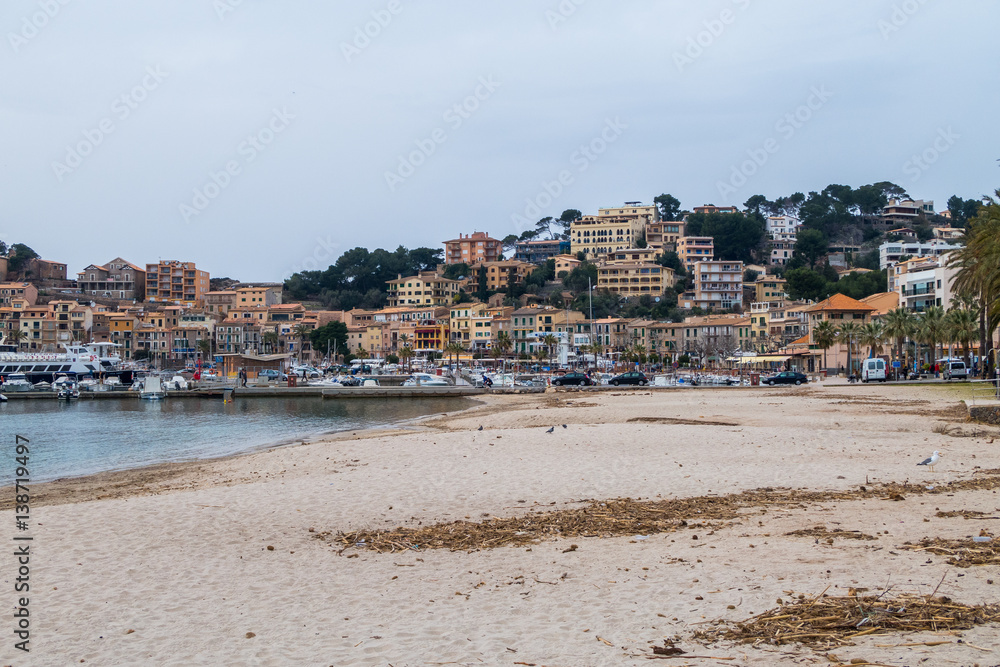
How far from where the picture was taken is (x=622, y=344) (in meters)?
119

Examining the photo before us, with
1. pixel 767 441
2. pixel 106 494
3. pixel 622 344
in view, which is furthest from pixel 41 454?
pixel 622 344

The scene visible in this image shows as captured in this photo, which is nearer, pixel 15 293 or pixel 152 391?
pixel 152 391

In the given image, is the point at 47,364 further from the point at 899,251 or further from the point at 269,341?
the point at 899,251

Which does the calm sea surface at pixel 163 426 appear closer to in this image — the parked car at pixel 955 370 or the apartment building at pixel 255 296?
the parked car at pixel 955 370

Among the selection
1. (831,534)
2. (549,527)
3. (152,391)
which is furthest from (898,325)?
(152,391)

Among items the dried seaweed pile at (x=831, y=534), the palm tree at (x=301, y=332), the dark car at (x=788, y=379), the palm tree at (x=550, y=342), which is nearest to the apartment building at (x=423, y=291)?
the palm tree at (x=301, y=332)

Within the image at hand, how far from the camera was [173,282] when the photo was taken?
16425cm

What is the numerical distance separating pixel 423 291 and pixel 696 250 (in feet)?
162

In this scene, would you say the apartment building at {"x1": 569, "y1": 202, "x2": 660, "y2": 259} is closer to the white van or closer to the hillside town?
the hillside town

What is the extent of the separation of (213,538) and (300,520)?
1.35 meters

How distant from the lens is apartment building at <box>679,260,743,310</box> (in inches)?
5404

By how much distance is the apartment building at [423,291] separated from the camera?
151500mm

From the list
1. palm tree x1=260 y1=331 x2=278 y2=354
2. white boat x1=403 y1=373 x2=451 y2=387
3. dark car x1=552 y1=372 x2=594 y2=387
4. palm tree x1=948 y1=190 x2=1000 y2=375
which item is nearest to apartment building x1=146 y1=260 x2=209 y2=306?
palm tree x1=260 y1=331 x2=278 y2=354

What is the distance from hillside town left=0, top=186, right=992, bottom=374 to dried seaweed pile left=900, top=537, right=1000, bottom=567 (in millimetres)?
69598
